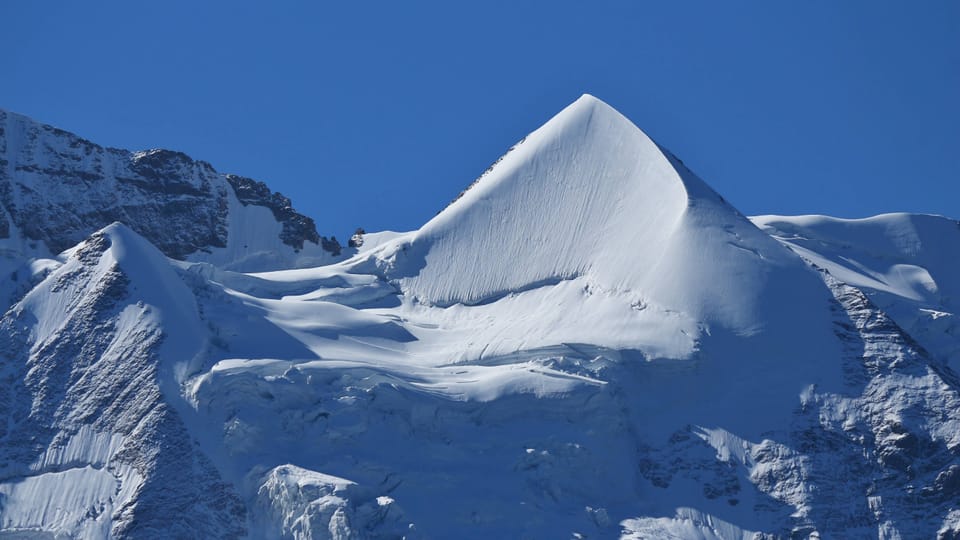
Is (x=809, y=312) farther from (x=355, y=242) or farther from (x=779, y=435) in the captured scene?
(x=355, y=242)

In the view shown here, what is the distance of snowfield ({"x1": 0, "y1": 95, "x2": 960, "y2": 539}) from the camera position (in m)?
105

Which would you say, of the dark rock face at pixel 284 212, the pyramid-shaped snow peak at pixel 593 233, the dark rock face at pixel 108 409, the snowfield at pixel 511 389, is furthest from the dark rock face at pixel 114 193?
the dark rock face at pixel 108 409

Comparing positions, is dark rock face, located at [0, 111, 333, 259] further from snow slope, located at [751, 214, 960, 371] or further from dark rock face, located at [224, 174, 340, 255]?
snow slope, located at [751, 214, 960, 371]

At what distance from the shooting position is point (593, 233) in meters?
127

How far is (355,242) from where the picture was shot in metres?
157

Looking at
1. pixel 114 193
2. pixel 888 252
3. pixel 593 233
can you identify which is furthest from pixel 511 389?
pixel 114 193

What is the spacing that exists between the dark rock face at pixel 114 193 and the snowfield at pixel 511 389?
13032 mm

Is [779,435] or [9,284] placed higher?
[9,284]

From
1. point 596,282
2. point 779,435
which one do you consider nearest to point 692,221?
point 596,282

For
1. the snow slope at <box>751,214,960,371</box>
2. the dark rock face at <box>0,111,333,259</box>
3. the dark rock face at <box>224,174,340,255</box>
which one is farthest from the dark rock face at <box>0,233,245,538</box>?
the snow slope at <box>751,214,960,371</box>

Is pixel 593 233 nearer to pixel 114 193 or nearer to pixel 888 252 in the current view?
pixel 888 252

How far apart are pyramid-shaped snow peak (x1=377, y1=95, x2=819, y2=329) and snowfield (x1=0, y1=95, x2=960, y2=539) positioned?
0.18 meters

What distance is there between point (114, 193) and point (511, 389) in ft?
155

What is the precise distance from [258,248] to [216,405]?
4149cm
